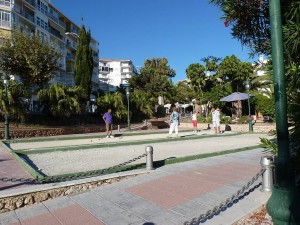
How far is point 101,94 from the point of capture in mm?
28609

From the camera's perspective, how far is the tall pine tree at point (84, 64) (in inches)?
1121

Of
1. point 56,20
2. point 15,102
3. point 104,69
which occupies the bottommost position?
point 15,102

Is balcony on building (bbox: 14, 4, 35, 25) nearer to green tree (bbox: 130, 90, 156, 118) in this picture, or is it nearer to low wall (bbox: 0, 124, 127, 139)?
green tree (bbox: 130, 90, 156, 118)

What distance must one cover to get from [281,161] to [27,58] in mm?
20511

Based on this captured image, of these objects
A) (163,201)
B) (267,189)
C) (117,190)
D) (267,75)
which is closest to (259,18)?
(267,75)

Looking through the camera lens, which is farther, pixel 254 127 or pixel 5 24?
pixel 5 24

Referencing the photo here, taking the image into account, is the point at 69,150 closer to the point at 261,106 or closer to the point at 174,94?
the point at 261,106

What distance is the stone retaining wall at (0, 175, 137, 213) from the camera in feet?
15.5

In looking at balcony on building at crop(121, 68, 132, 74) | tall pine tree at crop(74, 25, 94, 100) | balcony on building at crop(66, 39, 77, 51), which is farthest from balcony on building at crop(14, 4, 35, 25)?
balcony on building at crop(121, 68, 132, 74)

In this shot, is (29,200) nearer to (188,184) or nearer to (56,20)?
(188,184)

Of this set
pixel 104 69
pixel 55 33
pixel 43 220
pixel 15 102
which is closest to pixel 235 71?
pixel 15 102

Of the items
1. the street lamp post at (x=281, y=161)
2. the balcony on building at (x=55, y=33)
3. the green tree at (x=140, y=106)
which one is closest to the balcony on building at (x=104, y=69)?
the balcony on building at (x=55, y=33)

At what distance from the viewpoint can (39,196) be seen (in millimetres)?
5043

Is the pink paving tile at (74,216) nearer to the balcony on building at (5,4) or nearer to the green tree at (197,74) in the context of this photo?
the green tree at (197,74)
